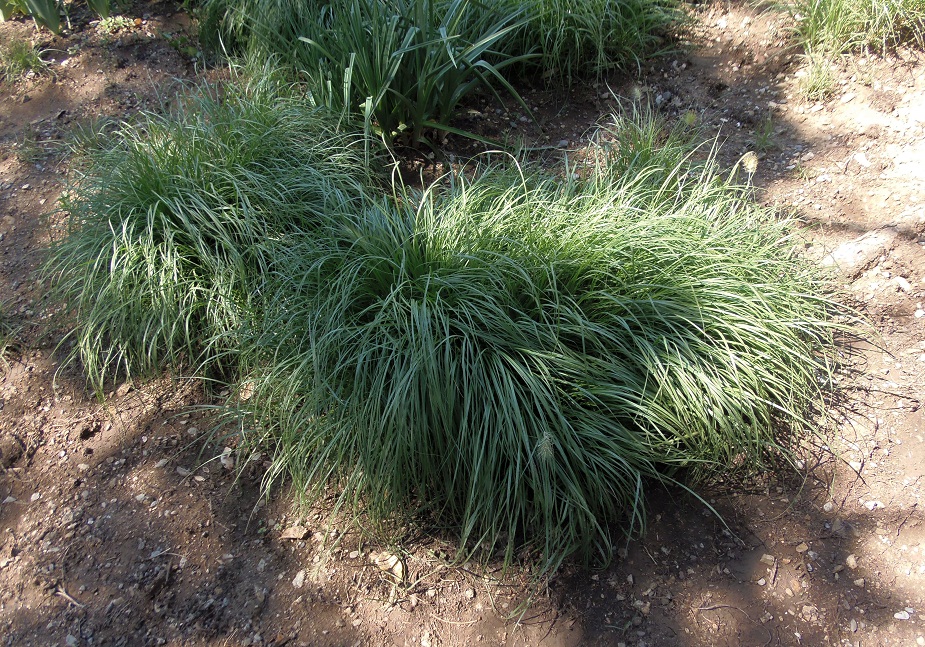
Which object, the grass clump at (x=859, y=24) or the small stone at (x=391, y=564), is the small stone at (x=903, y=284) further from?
the small stone at (x=391, y=564)

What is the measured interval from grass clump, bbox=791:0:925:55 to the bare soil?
2.35 ft

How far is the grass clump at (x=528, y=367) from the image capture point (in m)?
2.21

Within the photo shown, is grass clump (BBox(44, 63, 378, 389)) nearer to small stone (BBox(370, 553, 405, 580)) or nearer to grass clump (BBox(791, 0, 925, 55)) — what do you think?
small stone (BBox(370, 553, 405, 580))

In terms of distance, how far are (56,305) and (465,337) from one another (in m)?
2.08

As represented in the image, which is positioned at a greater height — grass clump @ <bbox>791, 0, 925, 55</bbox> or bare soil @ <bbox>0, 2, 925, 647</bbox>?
grass clump @ <bbox>791, 0, 925, 55</bbox>

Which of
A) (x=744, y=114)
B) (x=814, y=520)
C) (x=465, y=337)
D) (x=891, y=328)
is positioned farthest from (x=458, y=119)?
(x=814, y=520)

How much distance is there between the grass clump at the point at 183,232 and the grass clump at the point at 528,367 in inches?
10.9

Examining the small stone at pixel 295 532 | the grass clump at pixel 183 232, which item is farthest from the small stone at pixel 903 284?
the small stone at pixel 295 532

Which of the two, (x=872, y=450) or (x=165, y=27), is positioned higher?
(x=165, y=27)

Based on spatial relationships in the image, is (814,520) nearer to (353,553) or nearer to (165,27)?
(353,553)

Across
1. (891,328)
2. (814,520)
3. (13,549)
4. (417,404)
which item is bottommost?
(13,549)

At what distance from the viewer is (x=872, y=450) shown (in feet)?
8.27

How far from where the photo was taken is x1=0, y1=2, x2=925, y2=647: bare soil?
2172 mm

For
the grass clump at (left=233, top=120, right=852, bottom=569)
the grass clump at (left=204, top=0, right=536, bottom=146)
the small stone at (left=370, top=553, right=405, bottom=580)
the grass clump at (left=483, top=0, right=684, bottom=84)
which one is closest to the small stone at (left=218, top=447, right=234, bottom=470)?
the grass clump at (left=233, top=120, right=852, bottom=569)
